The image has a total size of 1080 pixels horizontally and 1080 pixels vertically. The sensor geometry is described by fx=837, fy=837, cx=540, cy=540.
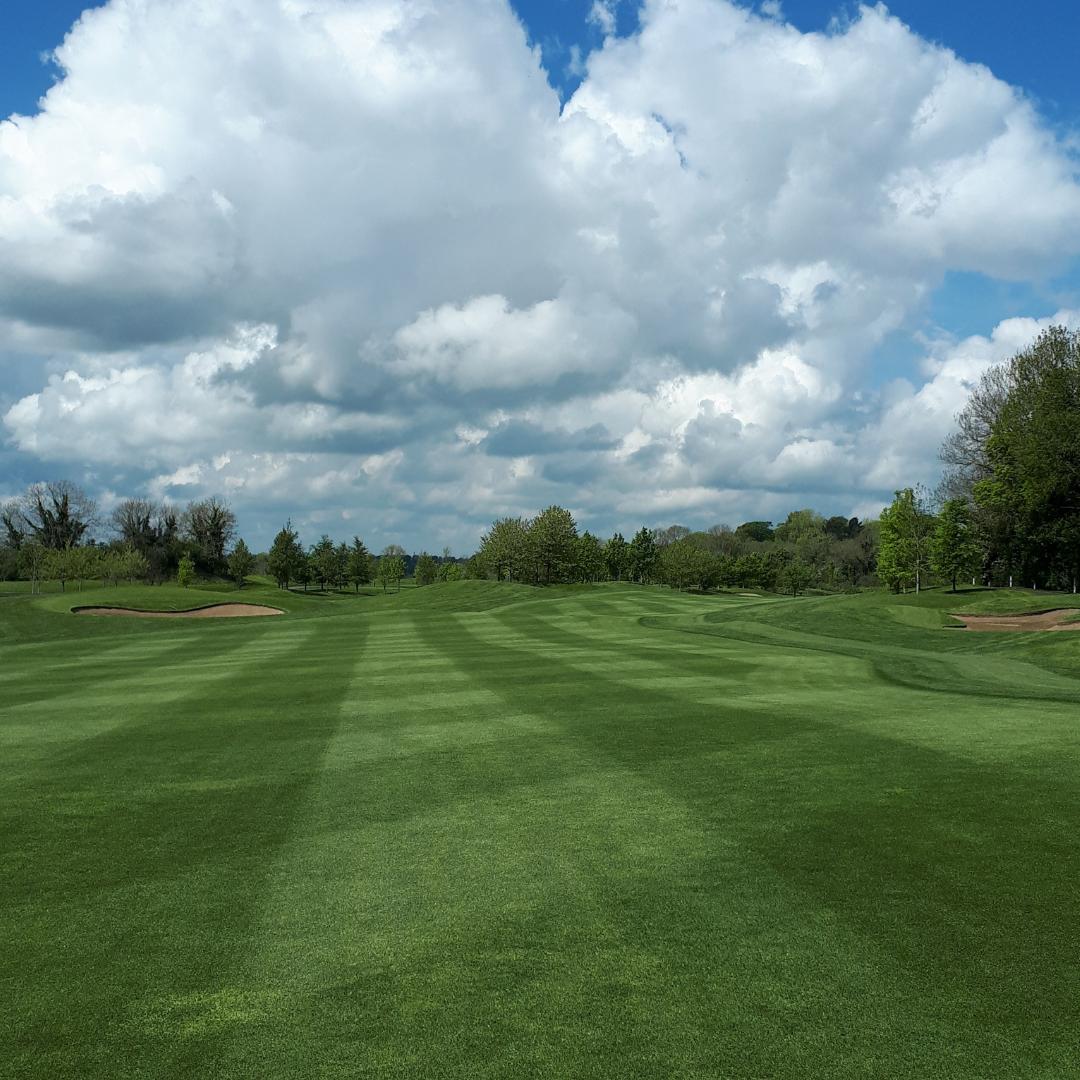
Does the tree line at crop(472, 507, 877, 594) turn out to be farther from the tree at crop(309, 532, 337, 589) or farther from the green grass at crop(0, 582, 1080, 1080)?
the green grass at crop(0, 582, 1080, 1080)

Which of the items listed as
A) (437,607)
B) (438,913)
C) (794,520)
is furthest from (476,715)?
(794,520)

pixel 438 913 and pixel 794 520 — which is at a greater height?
pixel 794 520

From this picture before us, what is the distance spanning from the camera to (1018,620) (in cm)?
3528

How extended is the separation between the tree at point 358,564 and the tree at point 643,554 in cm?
3738

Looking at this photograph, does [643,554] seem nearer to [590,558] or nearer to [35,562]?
[590,558]

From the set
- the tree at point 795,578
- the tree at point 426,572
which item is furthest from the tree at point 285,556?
the tree at point 795,578

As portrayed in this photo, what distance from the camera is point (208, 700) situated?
52.4 feet

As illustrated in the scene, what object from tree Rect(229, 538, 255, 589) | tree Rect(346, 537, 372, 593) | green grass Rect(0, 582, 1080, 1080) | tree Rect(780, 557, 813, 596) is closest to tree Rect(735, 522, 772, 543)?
tree Rect(780, 557, 813, 596)

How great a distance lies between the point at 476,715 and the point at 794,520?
173 metres

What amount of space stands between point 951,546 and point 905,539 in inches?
227

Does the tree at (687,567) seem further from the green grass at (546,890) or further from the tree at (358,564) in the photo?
the green grass at (546,890)

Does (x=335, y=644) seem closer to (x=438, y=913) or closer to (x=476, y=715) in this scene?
(x=476, y=715)

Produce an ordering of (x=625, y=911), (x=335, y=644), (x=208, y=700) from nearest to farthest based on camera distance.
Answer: (x=625, y=911) < (x=208, y=700) < (x=335, y=644)

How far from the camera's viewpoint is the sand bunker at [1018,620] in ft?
113
